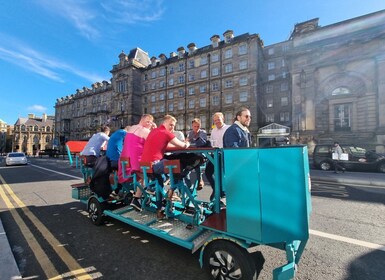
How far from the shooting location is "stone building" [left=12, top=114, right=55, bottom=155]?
256 feet

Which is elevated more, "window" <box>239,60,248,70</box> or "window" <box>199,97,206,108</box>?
"window" <box>239,60,248,70</box>

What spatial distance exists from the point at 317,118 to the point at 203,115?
20405 mm

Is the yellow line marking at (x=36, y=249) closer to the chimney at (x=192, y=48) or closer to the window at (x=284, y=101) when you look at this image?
the window at (x=284, y=101)

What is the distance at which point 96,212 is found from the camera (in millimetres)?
4410

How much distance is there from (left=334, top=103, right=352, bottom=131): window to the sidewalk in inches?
1062

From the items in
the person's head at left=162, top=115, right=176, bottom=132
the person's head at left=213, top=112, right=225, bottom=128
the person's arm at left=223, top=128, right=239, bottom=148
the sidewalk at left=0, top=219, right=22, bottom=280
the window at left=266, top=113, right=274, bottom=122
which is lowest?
the sidewalk at left=0, top=219, right=22, bottom=280

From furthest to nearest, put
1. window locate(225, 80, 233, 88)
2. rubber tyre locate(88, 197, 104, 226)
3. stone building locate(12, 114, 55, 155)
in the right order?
stone building locate(12, 114, 55, 155), window locate(225, 80, 233, 88), rubber tyre locate(88, 197, 104, 226)

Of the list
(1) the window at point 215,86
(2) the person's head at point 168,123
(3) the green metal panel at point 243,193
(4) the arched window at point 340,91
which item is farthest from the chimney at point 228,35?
(3) the green metal panel at point 243,193

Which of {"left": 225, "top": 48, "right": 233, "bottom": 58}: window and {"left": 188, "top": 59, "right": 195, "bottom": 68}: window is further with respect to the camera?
{"left": 188, "top": 59, "right": 195, "bottom": 68}: window

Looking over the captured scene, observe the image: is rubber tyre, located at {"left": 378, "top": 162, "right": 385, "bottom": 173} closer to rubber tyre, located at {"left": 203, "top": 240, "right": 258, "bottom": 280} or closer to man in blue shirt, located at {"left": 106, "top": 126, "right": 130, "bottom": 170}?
rubber tyre, located at {"left": 203, "top": 240, "right": 258, "bottom": 280}

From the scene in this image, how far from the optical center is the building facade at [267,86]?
2109 centimetres

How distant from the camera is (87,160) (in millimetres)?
5195

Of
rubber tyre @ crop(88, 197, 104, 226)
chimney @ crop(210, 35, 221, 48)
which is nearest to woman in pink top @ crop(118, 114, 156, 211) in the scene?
rubber tyre @ crop(88, 197, 104, 226)

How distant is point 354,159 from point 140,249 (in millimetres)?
15518
